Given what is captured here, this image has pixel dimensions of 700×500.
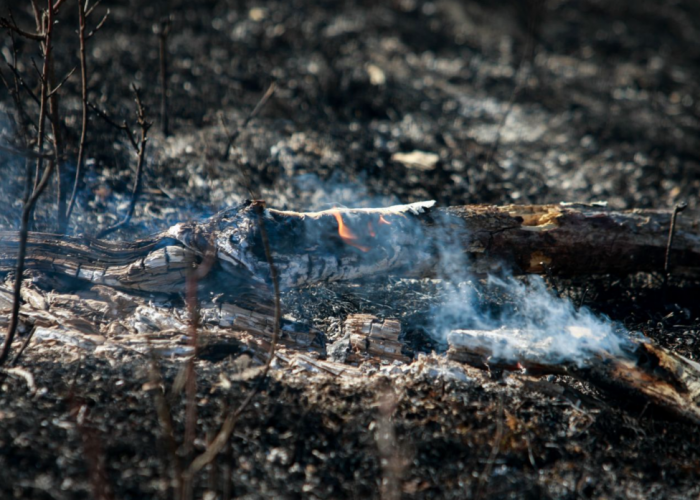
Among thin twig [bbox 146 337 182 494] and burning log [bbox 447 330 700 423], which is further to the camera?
burning log [bbox 447 330 700 423]

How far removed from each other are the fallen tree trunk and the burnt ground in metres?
0.28

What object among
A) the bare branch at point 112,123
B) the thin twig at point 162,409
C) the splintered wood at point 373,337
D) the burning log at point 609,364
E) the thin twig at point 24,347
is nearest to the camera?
the thin twig at point 162,409

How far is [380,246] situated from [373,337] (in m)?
0.58

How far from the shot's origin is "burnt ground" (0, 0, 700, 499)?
2.25 metres

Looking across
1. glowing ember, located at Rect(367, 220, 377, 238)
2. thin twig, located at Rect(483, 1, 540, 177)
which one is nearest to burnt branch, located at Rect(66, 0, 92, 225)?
glowing ember, located at Rect(367, 220, 377, 238)

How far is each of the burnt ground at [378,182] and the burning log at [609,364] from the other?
0.32 ft

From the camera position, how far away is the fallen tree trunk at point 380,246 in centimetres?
311

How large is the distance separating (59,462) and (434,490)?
1576 mm

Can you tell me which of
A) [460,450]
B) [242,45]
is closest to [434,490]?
→ [460,450]

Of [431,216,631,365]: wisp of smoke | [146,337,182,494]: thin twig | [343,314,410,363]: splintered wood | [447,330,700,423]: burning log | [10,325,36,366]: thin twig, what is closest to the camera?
[146,337,182,494]: thin twig

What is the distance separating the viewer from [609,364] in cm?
278

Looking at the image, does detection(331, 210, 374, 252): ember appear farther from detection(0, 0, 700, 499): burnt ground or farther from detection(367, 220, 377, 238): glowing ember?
detection(0, 0, 700, 499): burnt ground

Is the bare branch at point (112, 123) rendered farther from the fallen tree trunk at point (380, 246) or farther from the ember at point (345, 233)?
the ember at point (345, 233)

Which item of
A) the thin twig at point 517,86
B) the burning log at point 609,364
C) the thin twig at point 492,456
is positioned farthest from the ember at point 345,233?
the thin twig at point 517,86
